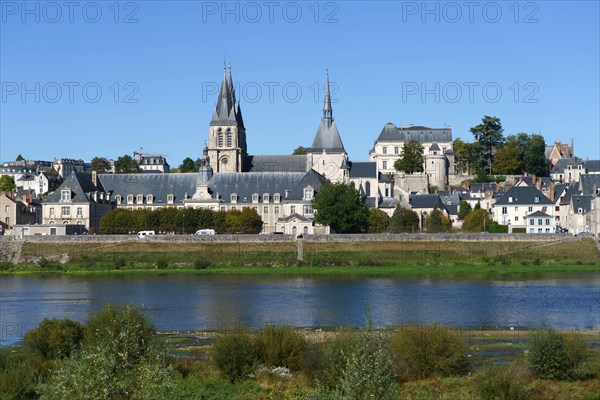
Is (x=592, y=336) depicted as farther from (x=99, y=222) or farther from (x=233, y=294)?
(x=99, y=222)

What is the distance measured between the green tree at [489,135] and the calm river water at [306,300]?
48.0m

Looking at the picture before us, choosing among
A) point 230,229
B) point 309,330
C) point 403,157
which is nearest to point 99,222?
point 230,229

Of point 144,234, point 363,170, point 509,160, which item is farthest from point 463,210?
point 144,234

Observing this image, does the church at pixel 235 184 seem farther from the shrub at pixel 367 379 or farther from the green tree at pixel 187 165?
the shrub at pixel 367 379

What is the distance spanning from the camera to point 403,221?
79812 millimetres

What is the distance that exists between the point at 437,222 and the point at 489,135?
26.6 m

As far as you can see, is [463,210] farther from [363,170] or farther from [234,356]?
[234,356]

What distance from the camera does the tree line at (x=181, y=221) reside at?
78062 mm

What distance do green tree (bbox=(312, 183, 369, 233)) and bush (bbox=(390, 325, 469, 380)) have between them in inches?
1857

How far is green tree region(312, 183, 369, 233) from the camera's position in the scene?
2869 inches

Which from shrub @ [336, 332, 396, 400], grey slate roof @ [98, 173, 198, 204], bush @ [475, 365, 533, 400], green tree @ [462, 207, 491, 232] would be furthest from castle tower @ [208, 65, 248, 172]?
shrub @ [336, 332, 396, 400]

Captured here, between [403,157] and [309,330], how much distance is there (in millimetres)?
63970

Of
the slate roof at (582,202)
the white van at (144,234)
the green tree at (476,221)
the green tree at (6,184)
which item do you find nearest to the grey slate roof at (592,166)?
the green tree at (476,221)

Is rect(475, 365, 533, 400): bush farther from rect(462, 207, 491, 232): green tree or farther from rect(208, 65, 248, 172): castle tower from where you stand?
rect(208, 65, 248, 172): castle tower
